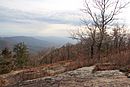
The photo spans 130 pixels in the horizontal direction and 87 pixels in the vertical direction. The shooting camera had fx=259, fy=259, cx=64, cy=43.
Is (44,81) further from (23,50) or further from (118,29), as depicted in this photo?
(23,50)

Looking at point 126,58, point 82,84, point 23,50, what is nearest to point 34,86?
point 82,84

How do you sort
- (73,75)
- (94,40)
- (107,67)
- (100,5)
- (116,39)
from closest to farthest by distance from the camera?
1. (73,75)
2. (107,67)
3. (100,5)
4. (94,40)
5. (116,39)

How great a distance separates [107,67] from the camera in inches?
435

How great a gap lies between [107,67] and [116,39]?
43.7 m

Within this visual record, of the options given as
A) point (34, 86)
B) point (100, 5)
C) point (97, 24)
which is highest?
point (100, 5)

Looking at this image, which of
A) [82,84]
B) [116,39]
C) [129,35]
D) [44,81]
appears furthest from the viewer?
[129,35]

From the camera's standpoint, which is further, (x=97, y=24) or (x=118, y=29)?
(x=118, y=29)

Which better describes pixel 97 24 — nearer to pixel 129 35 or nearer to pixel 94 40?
pixel 94 40

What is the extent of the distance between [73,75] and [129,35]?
187ft

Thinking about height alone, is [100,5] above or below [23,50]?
above

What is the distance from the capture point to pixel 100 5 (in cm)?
2964

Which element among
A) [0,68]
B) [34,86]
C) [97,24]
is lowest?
[0,68]

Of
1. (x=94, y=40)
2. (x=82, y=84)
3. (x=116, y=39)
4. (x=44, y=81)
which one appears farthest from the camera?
(x=116, y=39)

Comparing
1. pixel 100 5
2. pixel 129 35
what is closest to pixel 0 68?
pixel 100 5
